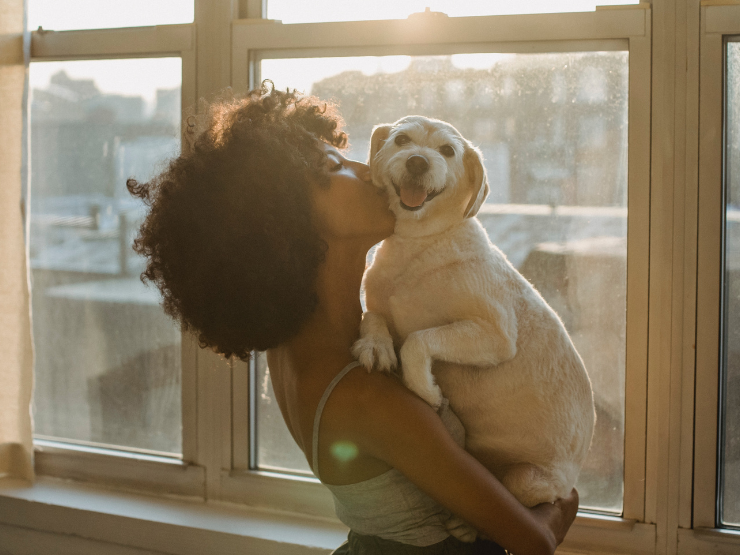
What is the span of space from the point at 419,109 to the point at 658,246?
75 cm

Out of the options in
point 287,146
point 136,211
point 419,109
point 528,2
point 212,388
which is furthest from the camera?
point 136,211

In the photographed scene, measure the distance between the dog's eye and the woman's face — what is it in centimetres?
13

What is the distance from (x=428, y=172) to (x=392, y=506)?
59cm

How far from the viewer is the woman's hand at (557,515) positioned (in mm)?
1065

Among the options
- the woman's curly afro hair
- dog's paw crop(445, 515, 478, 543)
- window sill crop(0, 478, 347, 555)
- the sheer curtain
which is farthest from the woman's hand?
the sheer curtain

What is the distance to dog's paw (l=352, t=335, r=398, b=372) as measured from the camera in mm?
1070

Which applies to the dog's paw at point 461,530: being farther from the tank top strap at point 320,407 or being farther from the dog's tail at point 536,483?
the tank top strap at point 320,407

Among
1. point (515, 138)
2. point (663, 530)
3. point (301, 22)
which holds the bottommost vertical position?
point (663, 530)

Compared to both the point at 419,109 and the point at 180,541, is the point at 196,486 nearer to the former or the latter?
the point at 180,541

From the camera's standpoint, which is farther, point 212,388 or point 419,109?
point 212,388

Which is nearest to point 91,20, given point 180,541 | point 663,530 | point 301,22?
point 301,22

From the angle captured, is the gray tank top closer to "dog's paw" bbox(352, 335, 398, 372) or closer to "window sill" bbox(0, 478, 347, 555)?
"dog's paw" bbox(352, 335, 398, 372)

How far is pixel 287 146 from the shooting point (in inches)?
43.7

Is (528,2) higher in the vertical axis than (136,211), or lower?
higher
